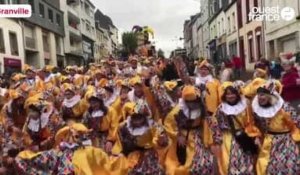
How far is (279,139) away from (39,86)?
7913 millimetres

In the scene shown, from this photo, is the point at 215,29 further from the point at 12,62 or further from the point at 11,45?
the point at 12,62

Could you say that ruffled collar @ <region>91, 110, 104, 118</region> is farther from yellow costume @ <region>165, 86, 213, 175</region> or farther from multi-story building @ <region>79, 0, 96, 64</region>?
multi-story building @ <region>79, 0, 96, 64</region>

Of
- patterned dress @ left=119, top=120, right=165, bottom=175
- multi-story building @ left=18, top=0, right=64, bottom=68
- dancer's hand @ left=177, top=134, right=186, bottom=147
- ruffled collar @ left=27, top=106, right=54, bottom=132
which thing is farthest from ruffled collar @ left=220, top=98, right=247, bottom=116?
multi-story building @ left=18, top=0, right=64, bottom=68

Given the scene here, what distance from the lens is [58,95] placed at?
11680 millimetres

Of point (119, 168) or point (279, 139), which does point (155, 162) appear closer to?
point (119, 168)

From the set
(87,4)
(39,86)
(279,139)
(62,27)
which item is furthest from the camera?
(87,4)

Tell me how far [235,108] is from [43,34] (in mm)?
39853

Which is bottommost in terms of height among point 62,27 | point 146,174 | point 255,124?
point 146,174

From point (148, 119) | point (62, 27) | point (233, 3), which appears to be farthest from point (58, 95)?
point (62, 27)

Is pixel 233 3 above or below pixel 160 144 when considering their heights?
above

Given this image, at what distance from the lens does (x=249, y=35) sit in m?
34.6

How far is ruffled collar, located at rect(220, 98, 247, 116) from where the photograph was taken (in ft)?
24.3

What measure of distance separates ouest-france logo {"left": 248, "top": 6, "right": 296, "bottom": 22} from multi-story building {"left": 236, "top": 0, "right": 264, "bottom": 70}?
0.26m

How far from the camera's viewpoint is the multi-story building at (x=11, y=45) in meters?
32.9
